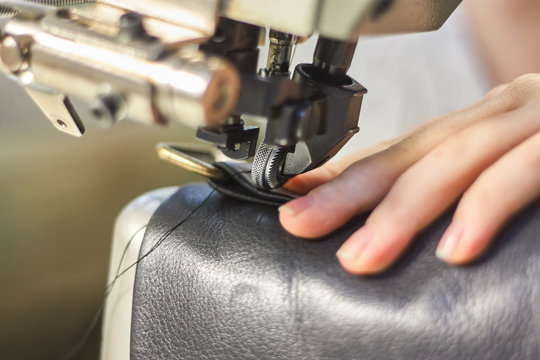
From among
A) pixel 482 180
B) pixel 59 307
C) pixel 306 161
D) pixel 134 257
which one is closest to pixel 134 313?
pixel 134 257

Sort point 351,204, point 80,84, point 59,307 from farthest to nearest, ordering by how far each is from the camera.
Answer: point 59,307 < point 351,204 < point 80,84

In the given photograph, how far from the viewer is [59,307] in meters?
1.06

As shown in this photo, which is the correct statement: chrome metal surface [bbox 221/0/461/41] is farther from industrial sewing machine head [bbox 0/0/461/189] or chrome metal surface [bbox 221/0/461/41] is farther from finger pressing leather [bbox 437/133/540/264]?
finger pressing leather [bbox 437/133/540/264]

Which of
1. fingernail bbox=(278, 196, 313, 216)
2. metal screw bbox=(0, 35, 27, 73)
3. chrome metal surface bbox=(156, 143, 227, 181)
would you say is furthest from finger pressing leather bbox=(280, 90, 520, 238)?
metal screw bbox=(0, 35, 27, 73)

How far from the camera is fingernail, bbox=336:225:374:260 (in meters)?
0.40

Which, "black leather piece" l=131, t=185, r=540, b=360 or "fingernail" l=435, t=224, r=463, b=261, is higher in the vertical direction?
"fingernail" l=435, t=224, r=463, b=261

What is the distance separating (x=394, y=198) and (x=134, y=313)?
27cm

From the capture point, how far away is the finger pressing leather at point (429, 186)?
1.32 feet

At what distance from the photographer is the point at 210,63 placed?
311 millimetres

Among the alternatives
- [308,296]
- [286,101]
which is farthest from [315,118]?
[308,296]

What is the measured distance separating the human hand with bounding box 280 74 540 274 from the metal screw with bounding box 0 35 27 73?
23 centimetres

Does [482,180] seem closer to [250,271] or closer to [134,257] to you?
[250,271]

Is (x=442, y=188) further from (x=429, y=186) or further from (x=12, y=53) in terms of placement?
(x=12, y=53)

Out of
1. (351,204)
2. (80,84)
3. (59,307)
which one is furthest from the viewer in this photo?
(59,307)
